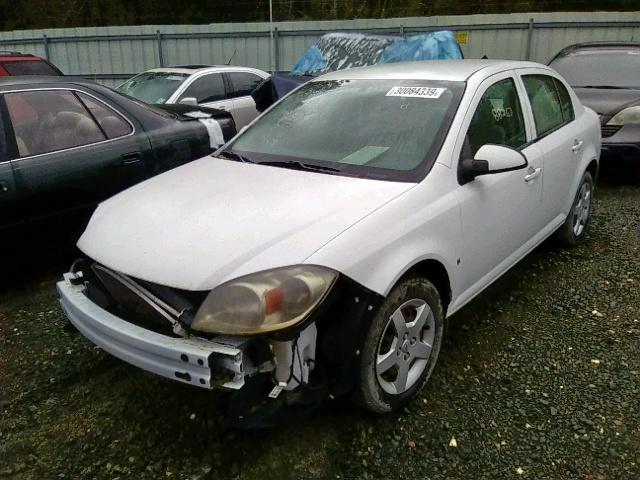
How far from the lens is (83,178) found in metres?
3.83

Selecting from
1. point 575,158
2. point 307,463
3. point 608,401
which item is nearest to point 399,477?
point 307,463

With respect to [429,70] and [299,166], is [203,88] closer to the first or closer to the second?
[429,70]

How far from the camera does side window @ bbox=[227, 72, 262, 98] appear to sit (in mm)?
7887

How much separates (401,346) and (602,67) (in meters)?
6.13

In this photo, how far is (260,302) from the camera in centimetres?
201

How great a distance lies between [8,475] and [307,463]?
120 cm

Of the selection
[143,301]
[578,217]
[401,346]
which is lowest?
[578,217]

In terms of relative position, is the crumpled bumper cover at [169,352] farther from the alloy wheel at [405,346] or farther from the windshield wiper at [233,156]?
the windshield wiper at [233,156]

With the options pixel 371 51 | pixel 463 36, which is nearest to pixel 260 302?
pixel 371 51

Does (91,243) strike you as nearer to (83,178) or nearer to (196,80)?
(83,178)

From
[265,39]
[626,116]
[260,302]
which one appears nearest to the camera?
[260,302]

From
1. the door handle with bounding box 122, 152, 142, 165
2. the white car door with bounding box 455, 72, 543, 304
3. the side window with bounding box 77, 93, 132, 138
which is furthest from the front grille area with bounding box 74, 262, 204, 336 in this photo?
the side window with bounding box 77, 93, 132, 138

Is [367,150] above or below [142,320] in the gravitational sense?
above

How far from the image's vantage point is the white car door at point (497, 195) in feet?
9.37
